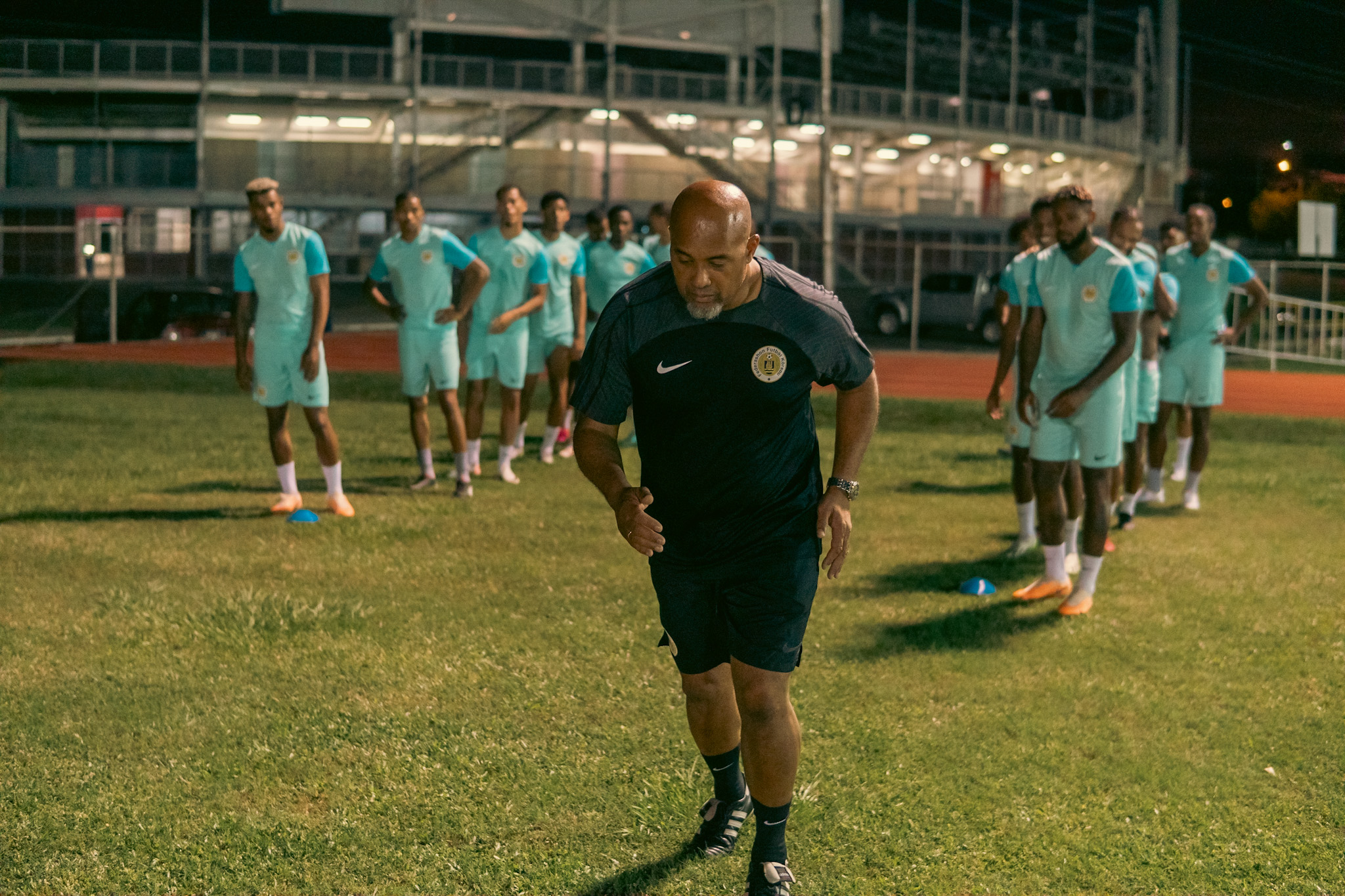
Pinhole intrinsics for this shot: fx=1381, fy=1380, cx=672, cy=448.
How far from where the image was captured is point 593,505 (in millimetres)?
10812

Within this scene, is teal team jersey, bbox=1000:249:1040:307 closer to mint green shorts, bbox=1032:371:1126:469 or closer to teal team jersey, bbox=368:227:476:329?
mint green shorts, bbox=1032:371:1126:469

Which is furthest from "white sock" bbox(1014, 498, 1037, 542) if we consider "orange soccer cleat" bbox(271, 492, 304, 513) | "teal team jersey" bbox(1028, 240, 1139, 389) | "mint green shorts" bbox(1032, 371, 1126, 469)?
"orange soccer cleat" bbox(271, 492, 304, 513)

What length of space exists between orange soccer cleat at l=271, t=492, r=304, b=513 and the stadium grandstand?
83.2ft

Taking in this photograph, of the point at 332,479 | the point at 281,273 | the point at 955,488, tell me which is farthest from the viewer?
the point at 955,488

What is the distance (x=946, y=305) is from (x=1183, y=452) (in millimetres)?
25862

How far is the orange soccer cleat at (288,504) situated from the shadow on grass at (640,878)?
6.45m

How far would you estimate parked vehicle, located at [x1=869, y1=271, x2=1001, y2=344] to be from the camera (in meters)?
36.4

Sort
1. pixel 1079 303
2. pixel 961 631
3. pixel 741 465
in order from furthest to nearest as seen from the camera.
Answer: pixel 1079 303 → pixel 961 631 → pixel 741 465

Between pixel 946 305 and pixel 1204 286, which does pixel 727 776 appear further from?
pixel 946 305

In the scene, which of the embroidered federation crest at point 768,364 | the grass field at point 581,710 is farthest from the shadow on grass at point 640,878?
the embroidered federation crest at point 768,364

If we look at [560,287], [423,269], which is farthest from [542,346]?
[423,269]

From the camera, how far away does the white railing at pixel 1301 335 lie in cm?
2664

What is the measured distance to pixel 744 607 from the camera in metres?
4.01

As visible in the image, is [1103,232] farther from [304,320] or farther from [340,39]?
[304,320]
